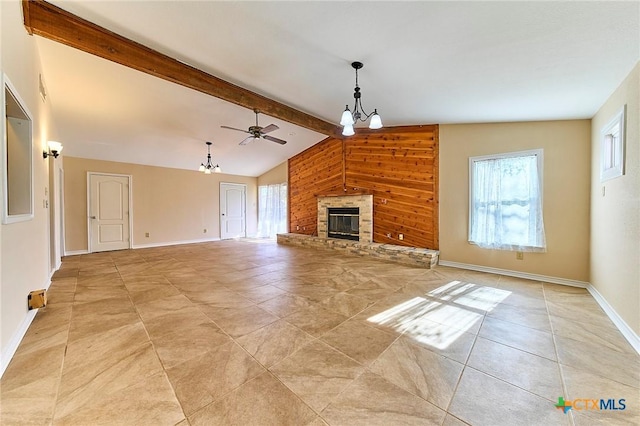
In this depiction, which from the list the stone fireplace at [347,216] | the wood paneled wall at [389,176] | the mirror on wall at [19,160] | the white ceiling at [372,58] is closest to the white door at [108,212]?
the white ceiling at [372,58]

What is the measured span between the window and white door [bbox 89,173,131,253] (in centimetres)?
865

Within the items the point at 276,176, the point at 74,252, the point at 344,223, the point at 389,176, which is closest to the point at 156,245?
the point at 74,252

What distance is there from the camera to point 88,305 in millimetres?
2920

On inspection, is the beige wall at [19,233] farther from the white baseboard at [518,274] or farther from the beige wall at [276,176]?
the beige wall at [276,176]

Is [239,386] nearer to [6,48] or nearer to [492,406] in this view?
[492,406]

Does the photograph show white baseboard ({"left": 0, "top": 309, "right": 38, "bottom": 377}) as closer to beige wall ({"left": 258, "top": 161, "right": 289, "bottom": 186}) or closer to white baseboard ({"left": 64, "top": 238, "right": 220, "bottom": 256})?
white baseboard ({"left": 64, "top": 238, "right": 220, "bottom": 256})

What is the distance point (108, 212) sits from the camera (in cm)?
674

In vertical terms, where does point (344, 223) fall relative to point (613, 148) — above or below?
below

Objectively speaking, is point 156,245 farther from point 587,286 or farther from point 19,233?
point 587,286

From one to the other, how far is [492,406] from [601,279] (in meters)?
2.99

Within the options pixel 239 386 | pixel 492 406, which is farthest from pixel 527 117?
pixel 239 386

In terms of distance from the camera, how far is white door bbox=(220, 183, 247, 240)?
892 cm

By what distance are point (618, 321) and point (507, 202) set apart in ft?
7.06

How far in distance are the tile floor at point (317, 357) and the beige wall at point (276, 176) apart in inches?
223
